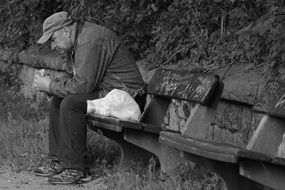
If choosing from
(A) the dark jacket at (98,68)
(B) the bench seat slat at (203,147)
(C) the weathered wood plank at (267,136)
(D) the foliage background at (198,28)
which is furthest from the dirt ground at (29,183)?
(D) the foliage background at (198,28)

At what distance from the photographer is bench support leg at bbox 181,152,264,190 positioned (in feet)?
15.6

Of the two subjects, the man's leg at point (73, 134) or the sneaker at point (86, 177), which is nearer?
the man's leg at point (73, 134)

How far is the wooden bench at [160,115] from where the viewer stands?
575 centimetres

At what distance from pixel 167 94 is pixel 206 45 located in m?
1.31

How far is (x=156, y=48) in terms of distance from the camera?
7.98 meters

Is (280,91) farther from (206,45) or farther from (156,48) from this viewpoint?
(156,48)

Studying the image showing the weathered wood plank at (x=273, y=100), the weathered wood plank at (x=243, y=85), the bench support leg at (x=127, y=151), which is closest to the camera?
the weathered wood plank at (x=273, y=100)

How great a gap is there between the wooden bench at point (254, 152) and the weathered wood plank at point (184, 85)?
506mm

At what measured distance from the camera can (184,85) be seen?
6039mm

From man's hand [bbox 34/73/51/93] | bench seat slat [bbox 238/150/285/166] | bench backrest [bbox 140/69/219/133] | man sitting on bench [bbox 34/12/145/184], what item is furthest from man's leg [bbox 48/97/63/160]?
bench seat slat [bbox 238/150/285/166]

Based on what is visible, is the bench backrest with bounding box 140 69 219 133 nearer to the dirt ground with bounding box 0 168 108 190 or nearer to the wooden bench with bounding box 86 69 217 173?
the wooden bench with bounding box 86 69 217 173

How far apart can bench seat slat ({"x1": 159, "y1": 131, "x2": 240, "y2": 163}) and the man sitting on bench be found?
3.79 ft

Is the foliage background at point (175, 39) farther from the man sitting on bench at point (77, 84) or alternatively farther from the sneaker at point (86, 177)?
the man sitting on bench at point (77, 84)

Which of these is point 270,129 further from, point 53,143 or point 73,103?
point 53,143
